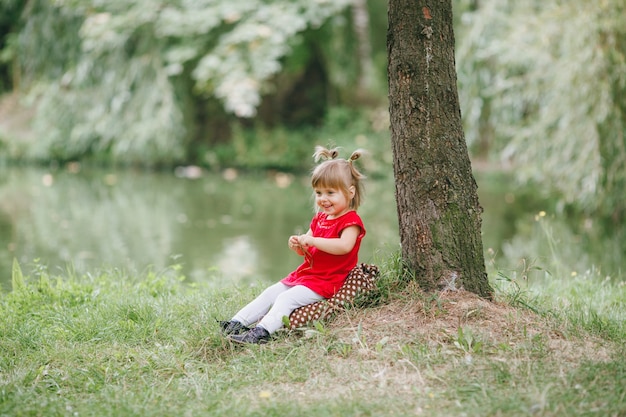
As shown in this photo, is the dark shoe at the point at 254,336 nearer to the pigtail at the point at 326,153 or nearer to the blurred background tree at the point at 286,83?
the pigtail at the point at 326,153

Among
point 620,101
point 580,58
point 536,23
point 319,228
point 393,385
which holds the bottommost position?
point 393,385

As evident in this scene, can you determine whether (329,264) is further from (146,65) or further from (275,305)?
(146,65)

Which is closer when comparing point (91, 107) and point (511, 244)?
point (511, 244)

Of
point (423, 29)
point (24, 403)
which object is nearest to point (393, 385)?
point (24, 403)

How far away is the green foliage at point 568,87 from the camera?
7.92 metres

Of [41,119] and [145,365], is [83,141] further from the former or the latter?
[145,365]

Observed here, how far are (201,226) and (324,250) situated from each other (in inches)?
241

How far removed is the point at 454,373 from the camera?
300 centimetres

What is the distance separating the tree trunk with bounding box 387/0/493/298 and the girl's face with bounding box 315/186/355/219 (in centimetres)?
32

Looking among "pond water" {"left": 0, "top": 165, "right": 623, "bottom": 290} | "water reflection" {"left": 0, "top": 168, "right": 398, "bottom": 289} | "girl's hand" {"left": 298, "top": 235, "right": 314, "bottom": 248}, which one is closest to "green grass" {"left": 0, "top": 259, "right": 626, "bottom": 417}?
"girl's hand" {"left": 298, "top": 235, "right": 314, "bottom": 248}

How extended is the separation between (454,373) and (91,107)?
556 inches

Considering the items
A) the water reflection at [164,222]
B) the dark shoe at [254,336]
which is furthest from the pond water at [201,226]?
the dark shoe at [254,336]

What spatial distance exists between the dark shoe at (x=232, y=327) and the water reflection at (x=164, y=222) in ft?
3.62

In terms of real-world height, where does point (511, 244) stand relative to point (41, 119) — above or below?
below
